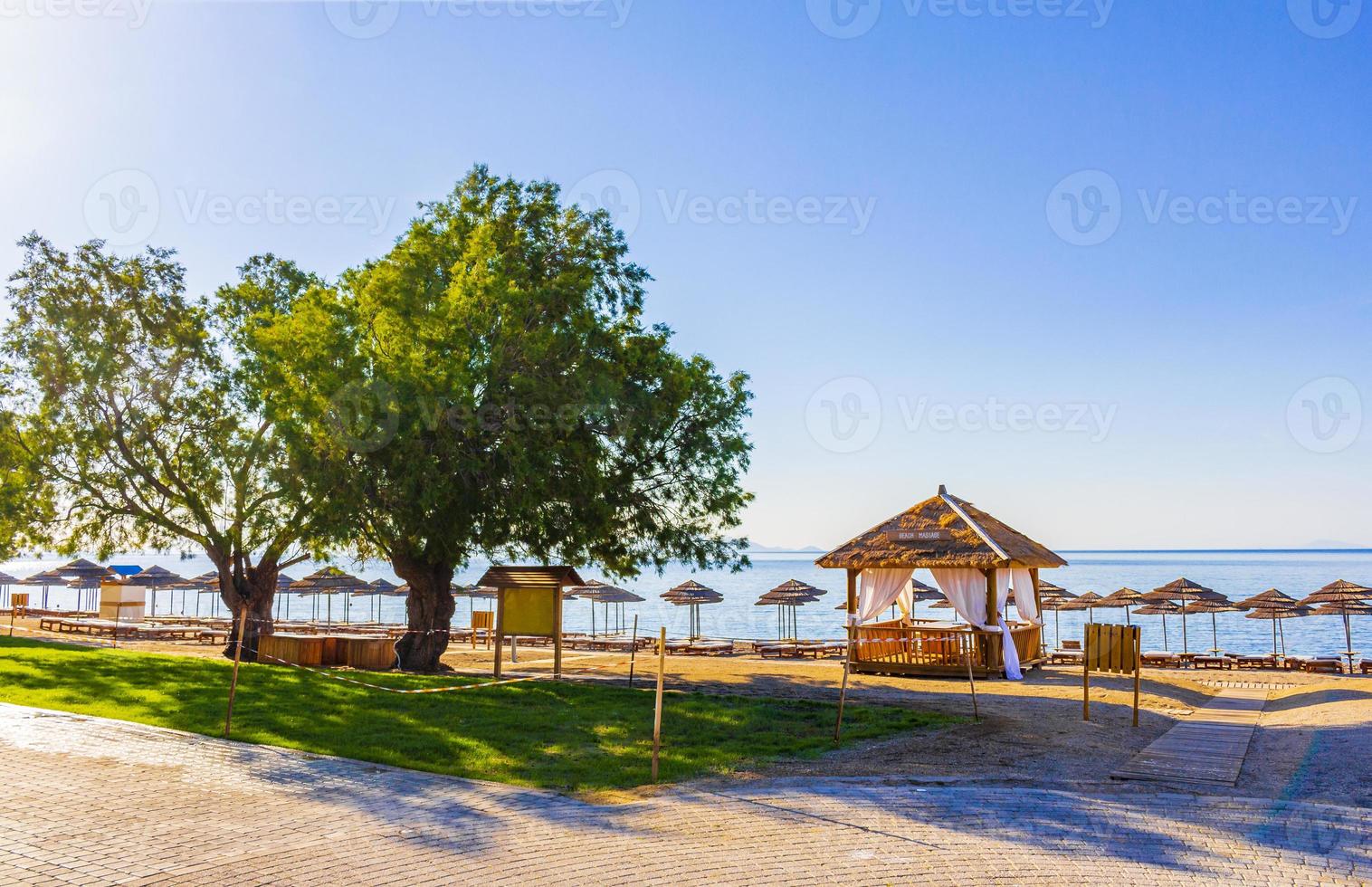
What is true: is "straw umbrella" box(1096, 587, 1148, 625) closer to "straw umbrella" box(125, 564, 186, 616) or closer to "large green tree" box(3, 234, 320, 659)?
"large green tree" box(3, 234, 320, 659)

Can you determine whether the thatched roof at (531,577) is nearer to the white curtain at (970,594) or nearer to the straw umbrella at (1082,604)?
the white curtain at (970,594)

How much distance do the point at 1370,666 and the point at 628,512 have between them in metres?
20.7

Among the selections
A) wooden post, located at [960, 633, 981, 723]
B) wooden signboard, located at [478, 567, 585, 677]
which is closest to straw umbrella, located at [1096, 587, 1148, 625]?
wooden post, located at [960, 633, 981, 723]

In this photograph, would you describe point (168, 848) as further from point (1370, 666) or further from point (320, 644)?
point (1370, 666)

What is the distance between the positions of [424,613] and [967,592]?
13832 millimetres

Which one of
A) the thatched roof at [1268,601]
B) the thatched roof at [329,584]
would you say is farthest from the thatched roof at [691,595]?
the thatched roof at [1268,601]

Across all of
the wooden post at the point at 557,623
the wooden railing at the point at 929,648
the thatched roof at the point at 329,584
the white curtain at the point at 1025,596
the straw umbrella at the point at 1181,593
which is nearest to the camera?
the wooden post at the point at 557,623

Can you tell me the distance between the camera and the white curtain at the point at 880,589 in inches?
1003

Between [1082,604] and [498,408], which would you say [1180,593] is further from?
[498,408]

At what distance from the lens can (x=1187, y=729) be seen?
14961mm

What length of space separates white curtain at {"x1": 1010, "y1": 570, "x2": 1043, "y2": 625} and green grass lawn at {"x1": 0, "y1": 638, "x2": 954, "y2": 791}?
10.5m

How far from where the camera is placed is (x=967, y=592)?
24.3m

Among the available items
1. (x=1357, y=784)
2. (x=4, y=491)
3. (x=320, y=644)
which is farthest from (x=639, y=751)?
(x=4, y=491)

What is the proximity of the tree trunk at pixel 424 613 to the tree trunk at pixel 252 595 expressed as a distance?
591 centimetres
